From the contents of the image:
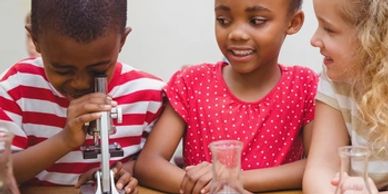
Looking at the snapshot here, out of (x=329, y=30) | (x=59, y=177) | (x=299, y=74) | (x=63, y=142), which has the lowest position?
(x=59, y=177)

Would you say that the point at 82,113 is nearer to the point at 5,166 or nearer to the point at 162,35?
the point at 5,166

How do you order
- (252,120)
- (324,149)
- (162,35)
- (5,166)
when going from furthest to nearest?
1. (162,35)
2. (252,120)
3. (324,149)
4. (5,166)

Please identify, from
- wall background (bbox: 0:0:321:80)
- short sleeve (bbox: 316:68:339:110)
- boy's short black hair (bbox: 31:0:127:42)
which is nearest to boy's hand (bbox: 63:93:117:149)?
boy's short black hair (bbox: 31:0:127:42)

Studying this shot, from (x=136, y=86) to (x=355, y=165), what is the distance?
23.3 inches

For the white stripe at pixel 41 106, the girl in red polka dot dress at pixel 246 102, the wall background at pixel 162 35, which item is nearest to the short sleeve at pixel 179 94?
the girl in red polka dot dress at pixel 246 102

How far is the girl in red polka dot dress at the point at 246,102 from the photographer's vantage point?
1.23m

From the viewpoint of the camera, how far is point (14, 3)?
2.32 metres

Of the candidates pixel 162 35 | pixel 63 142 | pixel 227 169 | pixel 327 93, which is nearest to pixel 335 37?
pixel 327 93

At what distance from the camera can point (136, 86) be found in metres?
1.32

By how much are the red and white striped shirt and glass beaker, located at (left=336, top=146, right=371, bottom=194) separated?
514mm

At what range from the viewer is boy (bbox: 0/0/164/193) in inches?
42.1

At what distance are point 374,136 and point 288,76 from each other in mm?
251

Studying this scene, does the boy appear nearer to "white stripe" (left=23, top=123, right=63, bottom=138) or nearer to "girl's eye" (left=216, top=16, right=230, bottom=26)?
"white stripe" (left=23, top=123, right=63, bottom=138)

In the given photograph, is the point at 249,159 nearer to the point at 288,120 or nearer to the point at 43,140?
the point at 288,120
